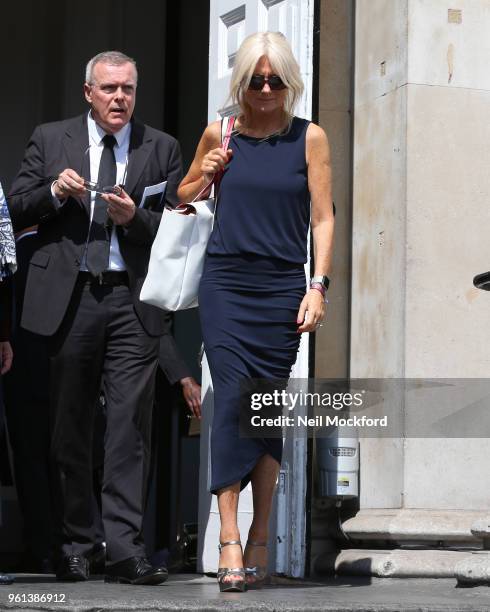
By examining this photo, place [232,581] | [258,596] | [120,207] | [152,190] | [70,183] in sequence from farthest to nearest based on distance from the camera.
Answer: [152,190]
[120,207]
[70,183]
[232,581]
[258,596]

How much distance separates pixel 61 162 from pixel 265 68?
970 millimetres

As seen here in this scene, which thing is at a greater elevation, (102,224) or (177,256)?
(102,224)

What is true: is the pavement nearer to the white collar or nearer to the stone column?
the stone column

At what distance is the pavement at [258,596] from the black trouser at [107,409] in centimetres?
23

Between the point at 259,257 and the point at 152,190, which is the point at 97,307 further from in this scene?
the point at 259,257

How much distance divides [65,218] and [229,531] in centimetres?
137

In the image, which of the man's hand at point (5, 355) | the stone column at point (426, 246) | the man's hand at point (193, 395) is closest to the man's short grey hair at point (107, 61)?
the man's hand at point (5, 355)

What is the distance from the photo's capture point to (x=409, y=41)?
20.8 feet

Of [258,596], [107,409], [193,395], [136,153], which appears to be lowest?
[258,596]

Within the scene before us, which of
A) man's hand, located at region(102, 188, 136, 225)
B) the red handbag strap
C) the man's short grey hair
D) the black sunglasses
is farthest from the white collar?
the black sunglasses

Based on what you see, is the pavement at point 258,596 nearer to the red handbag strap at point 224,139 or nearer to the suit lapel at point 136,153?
the red handbag strap at point 224,139

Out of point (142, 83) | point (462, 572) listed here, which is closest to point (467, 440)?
point (462, 572)

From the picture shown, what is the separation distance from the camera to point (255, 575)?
5168 mm

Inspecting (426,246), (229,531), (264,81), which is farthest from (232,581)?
(426,246)
